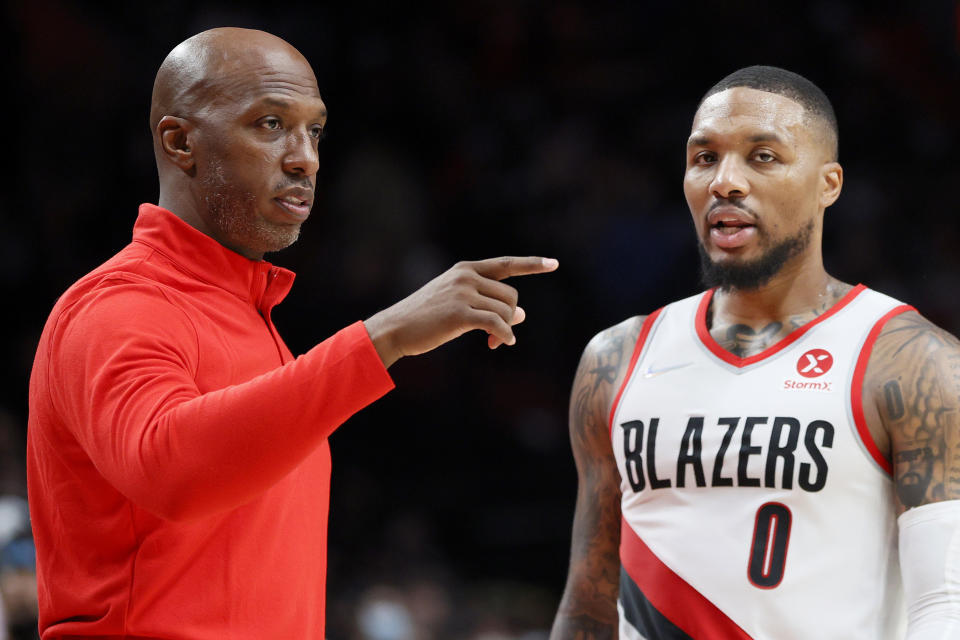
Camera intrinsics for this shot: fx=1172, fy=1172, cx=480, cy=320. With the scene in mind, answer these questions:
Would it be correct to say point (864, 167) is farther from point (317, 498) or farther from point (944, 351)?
point (317, 498)

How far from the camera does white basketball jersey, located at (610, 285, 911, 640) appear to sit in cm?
271

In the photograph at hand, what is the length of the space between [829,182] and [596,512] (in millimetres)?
1083

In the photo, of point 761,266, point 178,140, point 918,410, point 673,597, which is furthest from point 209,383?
point 918,410

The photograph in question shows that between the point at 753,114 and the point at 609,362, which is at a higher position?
the point at 753,114

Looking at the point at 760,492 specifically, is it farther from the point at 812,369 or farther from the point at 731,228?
the point at 731,228

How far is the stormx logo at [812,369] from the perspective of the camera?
2824 mm

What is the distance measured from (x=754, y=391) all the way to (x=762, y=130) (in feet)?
2.15

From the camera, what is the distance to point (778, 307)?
305cm

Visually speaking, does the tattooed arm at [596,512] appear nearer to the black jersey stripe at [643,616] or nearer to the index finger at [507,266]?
the black jersey stripe at [643,616]

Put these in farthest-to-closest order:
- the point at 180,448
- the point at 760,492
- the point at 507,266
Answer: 1. the point at 760,492
2. the point at 507,266
3. the point at 180,448

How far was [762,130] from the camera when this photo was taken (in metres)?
2.95

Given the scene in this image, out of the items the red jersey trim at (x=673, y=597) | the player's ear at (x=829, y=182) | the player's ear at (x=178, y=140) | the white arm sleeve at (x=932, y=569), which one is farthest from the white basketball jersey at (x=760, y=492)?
the player's ear at (x=178, y=140)

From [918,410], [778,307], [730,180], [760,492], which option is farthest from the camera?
[778,307]

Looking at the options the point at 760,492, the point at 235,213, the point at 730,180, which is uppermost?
the point at 730,180
